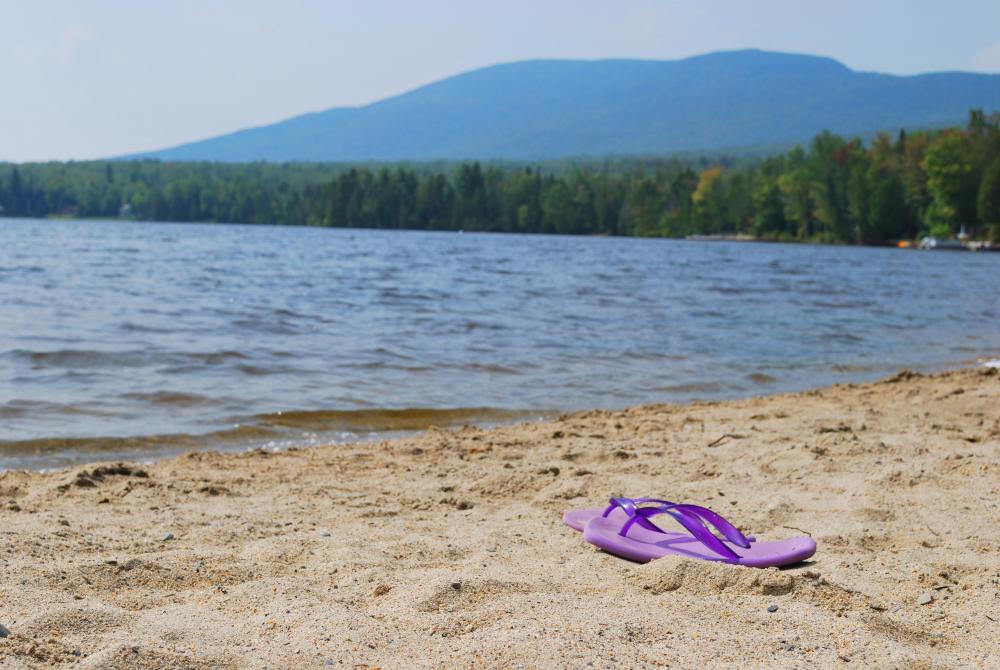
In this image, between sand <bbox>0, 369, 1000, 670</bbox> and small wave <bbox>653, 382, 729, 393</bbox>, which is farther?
small wave <bbox>653, 382, 729, 393</bbox>

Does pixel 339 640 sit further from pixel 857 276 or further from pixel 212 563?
pixel 857 276

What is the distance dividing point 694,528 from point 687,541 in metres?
0.15

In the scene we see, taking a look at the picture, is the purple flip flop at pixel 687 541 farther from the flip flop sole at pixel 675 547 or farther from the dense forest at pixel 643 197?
the dense forest at pixel 643 197

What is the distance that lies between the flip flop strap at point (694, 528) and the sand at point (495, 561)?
0.24m

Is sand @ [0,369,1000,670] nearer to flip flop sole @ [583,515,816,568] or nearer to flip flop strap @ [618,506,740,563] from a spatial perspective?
flip flop sole @ [583,515,816,568]

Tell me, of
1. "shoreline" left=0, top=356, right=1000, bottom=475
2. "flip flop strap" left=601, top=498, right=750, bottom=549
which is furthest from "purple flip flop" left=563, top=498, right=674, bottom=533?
"shoreline" left=0, top=356, right=1000, bottom=475

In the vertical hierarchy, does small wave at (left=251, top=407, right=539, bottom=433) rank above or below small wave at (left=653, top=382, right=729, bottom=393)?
above

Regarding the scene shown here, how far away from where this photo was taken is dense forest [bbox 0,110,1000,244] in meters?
87.1

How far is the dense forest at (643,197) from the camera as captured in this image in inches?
3430

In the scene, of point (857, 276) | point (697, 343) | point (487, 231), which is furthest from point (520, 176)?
point (697, 343)

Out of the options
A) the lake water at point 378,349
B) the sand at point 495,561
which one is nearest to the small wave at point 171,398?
the lake water at point 378,349

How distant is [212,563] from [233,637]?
33.6 inches

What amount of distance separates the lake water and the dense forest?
2759 inches

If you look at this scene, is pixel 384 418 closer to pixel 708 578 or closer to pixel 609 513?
pixel 609 513
